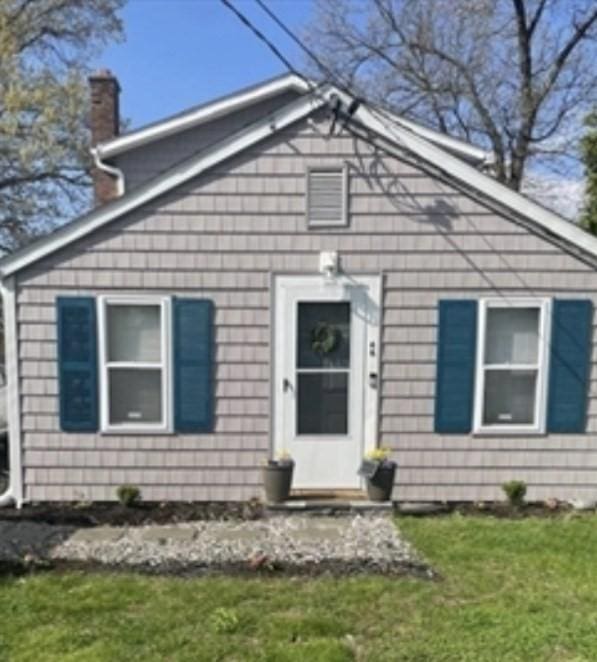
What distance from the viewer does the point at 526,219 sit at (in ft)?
21.0

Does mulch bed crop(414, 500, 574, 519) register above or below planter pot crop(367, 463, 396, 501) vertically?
below

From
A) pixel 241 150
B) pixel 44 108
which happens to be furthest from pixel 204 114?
pixel 44 108

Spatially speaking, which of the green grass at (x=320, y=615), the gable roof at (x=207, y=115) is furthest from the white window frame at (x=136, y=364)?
the gable roof at (x=207, y=115)

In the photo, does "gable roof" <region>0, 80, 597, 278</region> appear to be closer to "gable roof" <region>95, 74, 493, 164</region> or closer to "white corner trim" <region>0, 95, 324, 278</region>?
"white corner trim" <region>0, 95, 324, 278</region>

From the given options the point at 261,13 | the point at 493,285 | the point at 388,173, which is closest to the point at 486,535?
the point at 493,285

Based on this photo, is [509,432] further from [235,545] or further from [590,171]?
[590,171]

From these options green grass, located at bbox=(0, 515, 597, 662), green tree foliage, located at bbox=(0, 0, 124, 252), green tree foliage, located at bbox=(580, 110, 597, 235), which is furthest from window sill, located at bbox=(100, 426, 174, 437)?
green tree foliage, located at bbox=(0, 0, 124, 252)

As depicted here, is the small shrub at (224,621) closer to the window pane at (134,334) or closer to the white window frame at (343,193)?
the window pane at (134,334)

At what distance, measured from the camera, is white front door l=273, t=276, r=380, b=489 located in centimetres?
647

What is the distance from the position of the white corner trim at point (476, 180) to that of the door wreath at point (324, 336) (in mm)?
1828

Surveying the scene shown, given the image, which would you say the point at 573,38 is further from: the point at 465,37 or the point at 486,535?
the point at 486,535

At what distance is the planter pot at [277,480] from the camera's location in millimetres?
6207

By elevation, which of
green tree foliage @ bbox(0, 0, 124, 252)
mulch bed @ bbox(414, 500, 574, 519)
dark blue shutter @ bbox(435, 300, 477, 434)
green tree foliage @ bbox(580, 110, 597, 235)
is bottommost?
mulch bed @ bbox(414, 500, 574, 519)

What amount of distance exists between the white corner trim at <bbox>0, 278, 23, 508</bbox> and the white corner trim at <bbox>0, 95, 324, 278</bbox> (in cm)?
26
